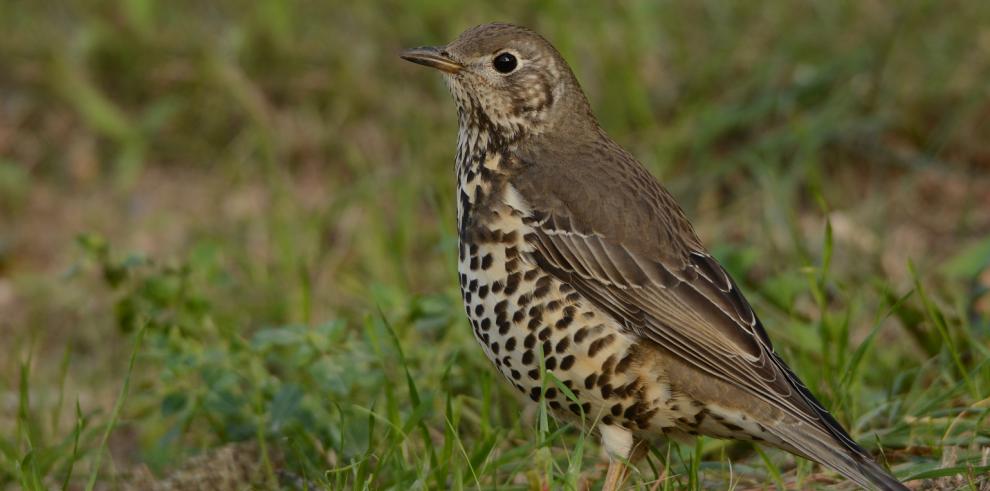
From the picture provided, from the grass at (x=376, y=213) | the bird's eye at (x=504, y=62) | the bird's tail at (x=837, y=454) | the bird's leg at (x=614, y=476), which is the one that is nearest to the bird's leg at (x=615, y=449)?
the bird's leg at (x=614, y=476)

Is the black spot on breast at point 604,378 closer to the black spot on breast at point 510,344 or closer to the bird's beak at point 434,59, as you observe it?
the black spot on breast at point 510,344

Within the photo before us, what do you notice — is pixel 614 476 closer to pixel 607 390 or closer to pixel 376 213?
pixel 607 390

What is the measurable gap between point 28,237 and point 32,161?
1.79ft

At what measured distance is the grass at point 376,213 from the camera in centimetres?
460

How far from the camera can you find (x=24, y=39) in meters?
7.71

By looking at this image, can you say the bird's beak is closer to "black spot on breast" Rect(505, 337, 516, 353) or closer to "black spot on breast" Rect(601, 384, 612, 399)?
"black spot on breast" Rect(505, 337, 516, 353)

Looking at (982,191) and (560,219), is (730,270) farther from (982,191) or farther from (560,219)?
(982,191)

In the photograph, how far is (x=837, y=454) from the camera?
3801 millimetres

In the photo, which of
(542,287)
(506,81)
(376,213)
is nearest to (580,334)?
(542,287)

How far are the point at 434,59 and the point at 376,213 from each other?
1.91 metres

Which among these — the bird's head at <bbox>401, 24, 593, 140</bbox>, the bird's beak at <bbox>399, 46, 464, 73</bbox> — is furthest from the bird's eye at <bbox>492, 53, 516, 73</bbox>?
the bird's beak at <bbox>399, 46, 464, 73</bbox>

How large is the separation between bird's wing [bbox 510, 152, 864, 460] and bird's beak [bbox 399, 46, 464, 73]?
45cm

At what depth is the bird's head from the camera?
4516 mm

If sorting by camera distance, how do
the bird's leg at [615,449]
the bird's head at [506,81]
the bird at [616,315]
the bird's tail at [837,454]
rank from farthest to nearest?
the bird's head at [506,81], the bird's leg at [615,449], the bird at [616,315], the bird's tail at [837,454]
